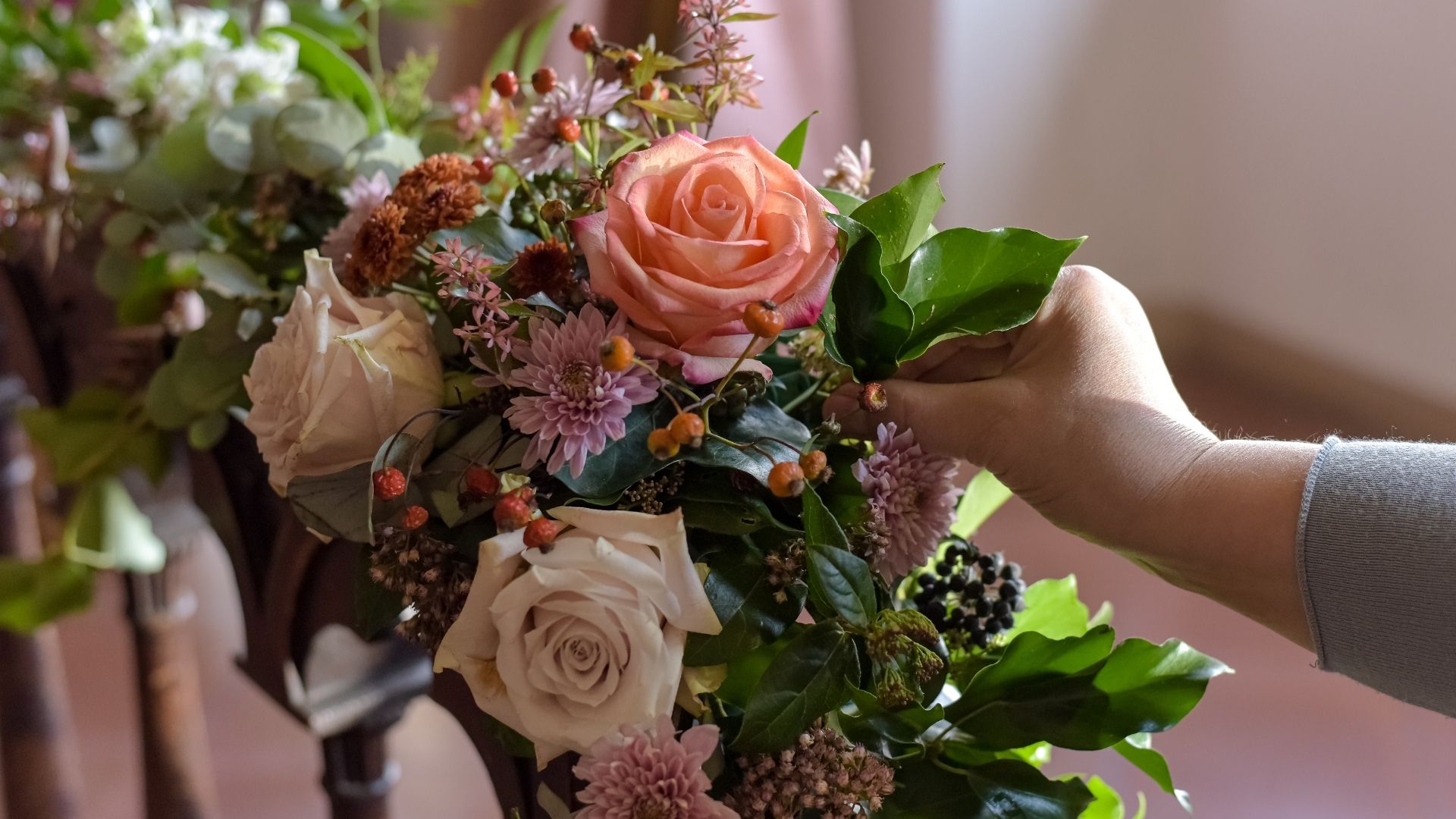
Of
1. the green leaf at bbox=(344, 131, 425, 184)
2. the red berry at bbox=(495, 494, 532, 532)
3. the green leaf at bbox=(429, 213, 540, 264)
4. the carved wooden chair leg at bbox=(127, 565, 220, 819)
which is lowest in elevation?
the carved wooden chair leg at bbox=(127, 565, 220, 819)

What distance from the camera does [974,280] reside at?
43cm

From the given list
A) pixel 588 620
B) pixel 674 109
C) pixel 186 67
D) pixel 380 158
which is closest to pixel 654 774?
pixel 588 620

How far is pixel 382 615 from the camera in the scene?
449mm

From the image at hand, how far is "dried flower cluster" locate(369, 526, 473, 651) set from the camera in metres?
0.41

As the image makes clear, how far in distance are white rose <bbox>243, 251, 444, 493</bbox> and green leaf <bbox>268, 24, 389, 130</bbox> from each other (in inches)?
12.8

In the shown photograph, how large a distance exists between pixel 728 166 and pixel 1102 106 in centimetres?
155

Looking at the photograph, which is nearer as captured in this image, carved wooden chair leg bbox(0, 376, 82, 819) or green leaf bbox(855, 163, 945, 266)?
green leaf bbox(855, 163, 945, 266)

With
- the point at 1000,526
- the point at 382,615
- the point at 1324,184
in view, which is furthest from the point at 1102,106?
the point at 382,615

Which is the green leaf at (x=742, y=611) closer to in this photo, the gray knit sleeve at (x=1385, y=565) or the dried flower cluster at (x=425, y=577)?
the dried flower cluster at (x=425, y=577)

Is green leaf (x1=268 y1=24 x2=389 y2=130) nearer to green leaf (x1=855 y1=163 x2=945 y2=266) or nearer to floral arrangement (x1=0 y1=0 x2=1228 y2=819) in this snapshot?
floral arrangement (x1=0 y1=0 x2=1228 y2=819)

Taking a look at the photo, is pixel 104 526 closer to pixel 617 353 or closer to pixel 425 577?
pixel 425 577

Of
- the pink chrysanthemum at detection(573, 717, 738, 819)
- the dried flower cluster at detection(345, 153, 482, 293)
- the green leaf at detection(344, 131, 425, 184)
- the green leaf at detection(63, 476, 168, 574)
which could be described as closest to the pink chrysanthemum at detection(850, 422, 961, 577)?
the pink chrysanthemum at detection(573, 717, 738, 819)

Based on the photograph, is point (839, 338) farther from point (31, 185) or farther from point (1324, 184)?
point (1324, 184)

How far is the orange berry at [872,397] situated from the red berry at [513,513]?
134 mm
